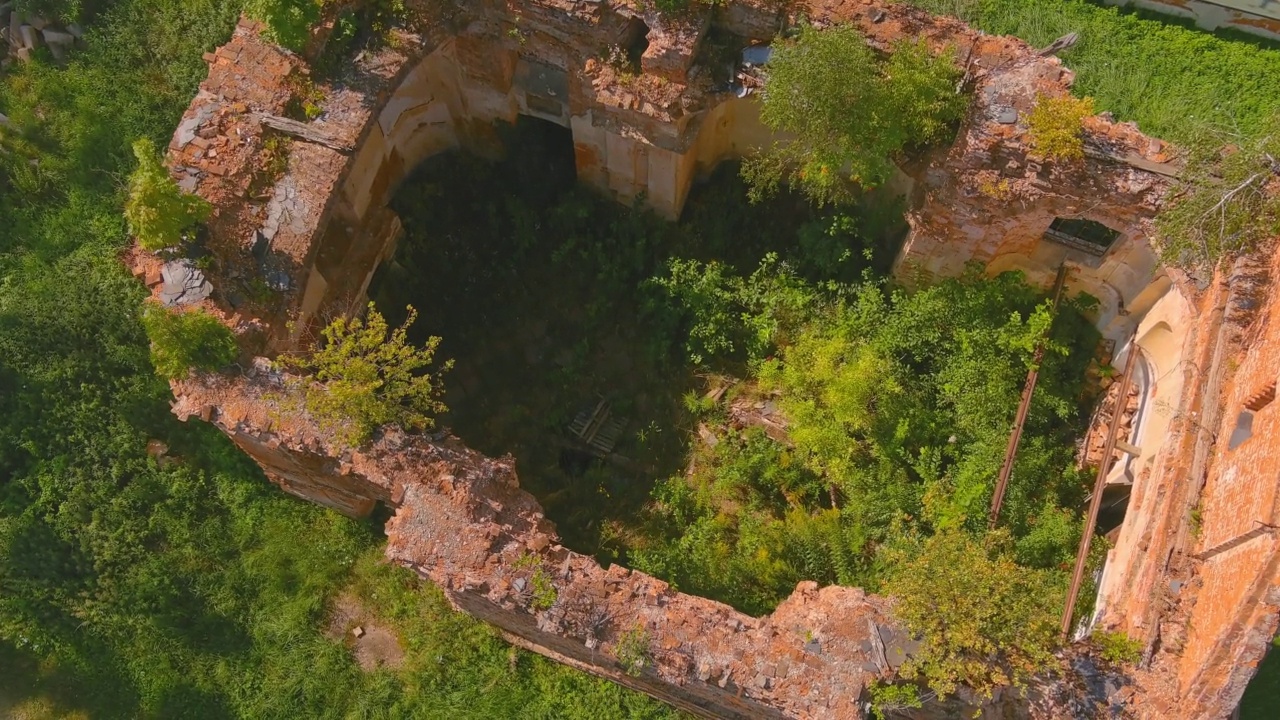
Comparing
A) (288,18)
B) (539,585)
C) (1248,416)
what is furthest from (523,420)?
(1248,416)

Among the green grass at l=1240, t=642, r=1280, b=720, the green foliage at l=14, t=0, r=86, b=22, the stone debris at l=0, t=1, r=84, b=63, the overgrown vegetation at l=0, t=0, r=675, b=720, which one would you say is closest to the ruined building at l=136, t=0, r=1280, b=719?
the overgrown vegetation at l=0, t=0, r=675, b=720

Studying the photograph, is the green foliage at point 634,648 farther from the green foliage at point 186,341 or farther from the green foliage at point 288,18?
the green foliage at point 288,18

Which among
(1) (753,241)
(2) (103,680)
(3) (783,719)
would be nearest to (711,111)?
(1) (753,241)

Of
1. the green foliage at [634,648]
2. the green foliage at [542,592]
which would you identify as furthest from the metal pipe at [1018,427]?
the green foliage at [542,592]

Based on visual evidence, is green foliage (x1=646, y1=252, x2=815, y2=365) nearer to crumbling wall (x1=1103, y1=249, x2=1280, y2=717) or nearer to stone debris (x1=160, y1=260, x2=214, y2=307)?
crumbling wall (x1=1103, y1=249, x2=1280, y2=717)

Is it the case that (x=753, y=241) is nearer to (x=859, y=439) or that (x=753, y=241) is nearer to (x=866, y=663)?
(x=859, y=439)

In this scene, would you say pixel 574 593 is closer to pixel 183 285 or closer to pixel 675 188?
pixel 183 285

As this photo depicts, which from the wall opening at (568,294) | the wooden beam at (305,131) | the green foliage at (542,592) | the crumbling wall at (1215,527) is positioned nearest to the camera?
the crumbling wall at (1215,527)
